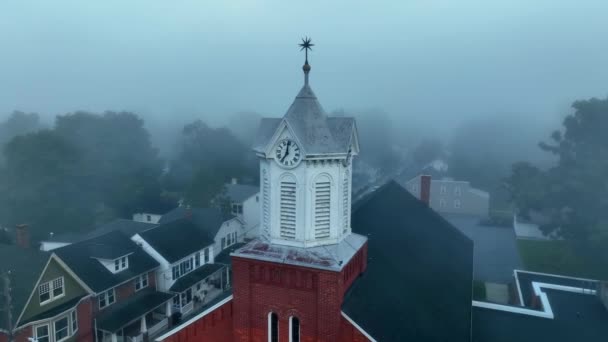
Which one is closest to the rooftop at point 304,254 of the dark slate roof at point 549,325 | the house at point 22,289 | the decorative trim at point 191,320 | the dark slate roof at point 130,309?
the decorative trim at point 191,320

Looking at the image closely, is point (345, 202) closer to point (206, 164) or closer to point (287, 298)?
point (287, 298)

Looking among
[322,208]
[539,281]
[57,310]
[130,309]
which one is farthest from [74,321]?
[539,281]

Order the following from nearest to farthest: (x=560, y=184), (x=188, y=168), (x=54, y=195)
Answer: (x=560, y=184)
(x=54, y=195)
(x=188, y=168)

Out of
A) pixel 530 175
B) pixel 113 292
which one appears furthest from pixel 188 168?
pixel 530 175

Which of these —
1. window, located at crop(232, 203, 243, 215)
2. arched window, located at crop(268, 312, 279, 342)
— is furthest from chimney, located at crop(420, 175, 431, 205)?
window, located at crop(232, 203, 243, 215)

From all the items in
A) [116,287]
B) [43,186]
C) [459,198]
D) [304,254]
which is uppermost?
[304,254]

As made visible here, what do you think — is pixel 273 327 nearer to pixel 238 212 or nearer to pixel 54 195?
pixel 238 212

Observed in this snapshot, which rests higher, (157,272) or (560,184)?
(560,184)
